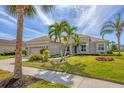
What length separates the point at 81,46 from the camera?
24875 millimetres

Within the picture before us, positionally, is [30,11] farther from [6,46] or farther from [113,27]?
[6,46]

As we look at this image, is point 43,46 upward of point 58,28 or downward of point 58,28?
downward

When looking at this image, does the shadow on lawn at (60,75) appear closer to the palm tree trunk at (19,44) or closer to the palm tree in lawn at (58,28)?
the palm tree trunk at (19,44)

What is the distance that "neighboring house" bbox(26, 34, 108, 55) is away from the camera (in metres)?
23.8

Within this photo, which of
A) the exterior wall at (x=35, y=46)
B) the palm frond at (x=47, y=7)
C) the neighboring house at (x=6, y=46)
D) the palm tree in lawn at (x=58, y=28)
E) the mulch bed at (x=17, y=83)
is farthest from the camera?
the neighboring house at (x=6, y=46)

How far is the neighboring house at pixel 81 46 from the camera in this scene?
23766mm

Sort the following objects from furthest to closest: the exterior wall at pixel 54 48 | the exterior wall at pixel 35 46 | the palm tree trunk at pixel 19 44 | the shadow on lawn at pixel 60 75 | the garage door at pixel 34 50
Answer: the garage door at pixel 34 50
the exterior wall at pixel 35 46
the exterior wall at pixel 54 48
the palm tree trunk at pixel 19 44
the shadow on lawn at pixel 60 75

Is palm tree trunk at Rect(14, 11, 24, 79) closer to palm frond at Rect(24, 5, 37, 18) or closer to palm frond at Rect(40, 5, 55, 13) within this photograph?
palm frond at Rect(24, 5, 37, 18)

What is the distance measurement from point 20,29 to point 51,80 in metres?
2.58

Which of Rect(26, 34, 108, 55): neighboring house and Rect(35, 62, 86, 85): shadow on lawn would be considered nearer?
Rect(35, 62, 86, 85): shadow on lawn

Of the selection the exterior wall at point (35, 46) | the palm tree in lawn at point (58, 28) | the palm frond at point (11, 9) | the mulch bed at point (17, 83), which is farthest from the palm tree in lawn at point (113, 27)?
the mulch bed at point (17, 83)

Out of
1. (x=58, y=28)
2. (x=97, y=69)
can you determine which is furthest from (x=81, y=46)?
(x=97, y=69)

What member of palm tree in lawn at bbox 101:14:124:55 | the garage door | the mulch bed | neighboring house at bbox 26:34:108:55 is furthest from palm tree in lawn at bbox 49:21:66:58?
the garage door
